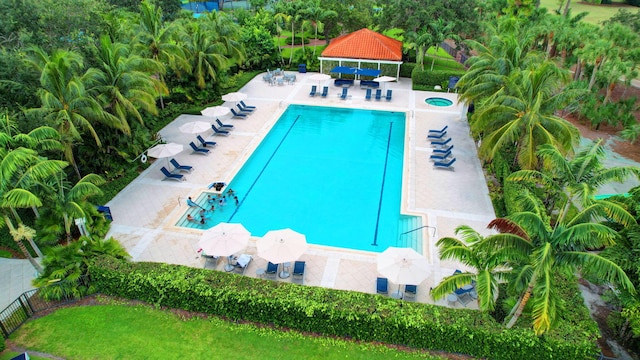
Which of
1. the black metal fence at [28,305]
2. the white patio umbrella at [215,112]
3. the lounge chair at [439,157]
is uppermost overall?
the white patio umbrella at [215,112]

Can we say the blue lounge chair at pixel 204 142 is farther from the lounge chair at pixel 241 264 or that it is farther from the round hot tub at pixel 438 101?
the round hot tub at pixel 438 101

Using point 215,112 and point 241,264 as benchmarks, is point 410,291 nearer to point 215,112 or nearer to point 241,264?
point 241,264

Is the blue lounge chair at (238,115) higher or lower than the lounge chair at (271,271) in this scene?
higher

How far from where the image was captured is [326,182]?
68.5ft

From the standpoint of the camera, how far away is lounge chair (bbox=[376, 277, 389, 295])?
13.6m

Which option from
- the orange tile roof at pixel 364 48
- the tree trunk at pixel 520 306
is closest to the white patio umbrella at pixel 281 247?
the tree trunk at pixel 520 306

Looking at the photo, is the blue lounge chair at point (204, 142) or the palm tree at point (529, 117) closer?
the palm tree at point (529, 117)

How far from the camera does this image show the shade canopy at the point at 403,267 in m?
12.7

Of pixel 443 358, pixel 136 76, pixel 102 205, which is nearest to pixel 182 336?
pixel 443 358

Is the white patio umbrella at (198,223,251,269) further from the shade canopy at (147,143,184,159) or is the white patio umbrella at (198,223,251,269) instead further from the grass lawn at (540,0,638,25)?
the grass lawn at (540,0,638,25)

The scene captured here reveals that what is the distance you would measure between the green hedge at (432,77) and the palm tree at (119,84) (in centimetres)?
2208

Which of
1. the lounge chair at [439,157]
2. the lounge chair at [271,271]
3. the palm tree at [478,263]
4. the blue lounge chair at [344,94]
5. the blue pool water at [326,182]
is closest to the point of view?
the palm tree at [478,263]

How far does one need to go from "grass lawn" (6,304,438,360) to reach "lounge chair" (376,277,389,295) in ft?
7.02

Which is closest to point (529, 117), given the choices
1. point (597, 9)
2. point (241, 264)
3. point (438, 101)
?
point (241, 264)
